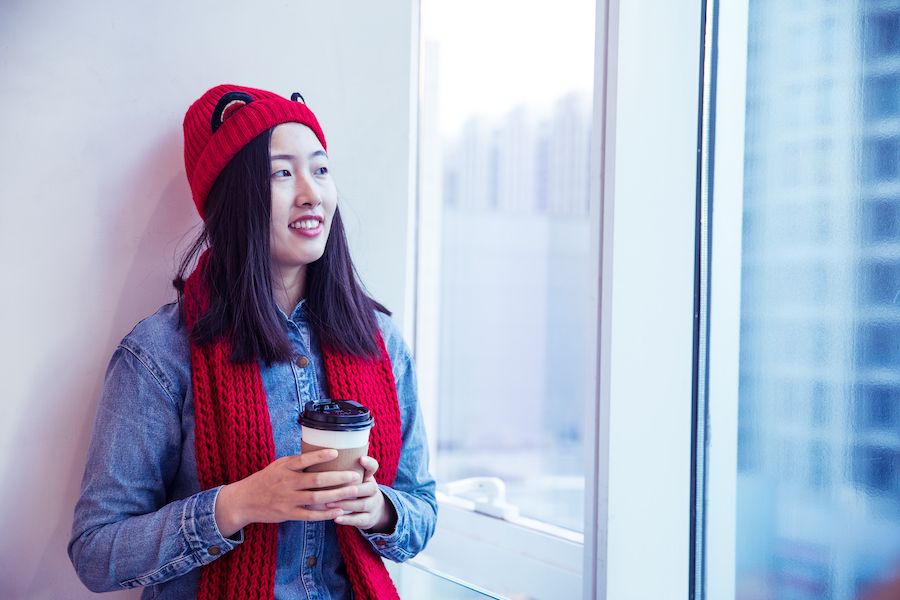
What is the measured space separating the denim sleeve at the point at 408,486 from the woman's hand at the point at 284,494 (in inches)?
8.2

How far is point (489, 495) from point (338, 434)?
1.08 metres

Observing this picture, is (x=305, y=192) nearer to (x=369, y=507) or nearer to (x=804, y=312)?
(x=369, y=507)

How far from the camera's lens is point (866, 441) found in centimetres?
101

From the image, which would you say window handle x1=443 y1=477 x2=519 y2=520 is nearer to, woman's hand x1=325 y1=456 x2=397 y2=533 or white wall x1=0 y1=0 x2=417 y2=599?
woman's hand x1=325 y1=456 x2=397 y2=533

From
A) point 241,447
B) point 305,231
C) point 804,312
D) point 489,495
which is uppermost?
point 305,231

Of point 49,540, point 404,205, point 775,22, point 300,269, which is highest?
point 775,22

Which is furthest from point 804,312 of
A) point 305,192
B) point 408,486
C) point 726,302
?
point 305,192

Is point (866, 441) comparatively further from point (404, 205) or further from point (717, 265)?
point (404, 205)

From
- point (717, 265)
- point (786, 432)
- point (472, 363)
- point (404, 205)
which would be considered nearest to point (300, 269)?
point (404, 205)

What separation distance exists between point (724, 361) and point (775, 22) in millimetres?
587

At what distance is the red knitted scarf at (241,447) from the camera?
0.94 metres

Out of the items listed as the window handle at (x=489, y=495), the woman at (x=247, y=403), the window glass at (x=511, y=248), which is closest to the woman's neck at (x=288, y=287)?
the woman at (x=247, y=403)

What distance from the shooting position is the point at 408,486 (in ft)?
3.78

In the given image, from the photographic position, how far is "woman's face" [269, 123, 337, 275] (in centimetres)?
102
